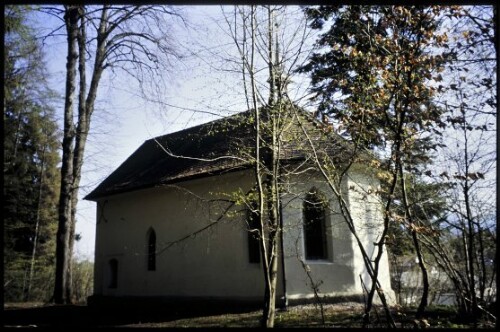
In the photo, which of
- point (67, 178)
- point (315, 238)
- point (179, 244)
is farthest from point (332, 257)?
point (67, 178)

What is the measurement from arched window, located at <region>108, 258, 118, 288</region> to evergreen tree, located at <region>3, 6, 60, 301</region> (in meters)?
6.47

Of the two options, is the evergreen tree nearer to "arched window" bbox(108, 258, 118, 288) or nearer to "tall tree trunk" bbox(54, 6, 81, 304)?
"tall tree trunk" bbox(54, 6, 81, 304)

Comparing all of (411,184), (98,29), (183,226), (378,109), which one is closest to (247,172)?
(183,226)

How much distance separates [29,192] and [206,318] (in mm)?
17822

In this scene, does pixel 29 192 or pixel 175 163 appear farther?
pixel 29 192

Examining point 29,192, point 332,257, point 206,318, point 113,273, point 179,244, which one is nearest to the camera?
point 206,318

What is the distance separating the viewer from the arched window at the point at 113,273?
60.3ft

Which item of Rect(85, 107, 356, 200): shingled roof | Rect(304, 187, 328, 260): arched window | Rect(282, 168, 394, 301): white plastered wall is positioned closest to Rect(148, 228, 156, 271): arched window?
Rect(85, 107, 356, 200): shingled roof

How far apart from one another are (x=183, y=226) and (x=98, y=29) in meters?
10.0

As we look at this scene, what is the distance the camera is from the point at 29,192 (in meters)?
24.8

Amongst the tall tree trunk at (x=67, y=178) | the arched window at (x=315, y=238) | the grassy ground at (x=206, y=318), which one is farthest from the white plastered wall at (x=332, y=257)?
the tall tree trunk at (x=67, y=178)

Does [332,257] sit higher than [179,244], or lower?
lower

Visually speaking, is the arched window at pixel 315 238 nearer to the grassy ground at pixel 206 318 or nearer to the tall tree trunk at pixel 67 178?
the grassy ground at pixel 206 318

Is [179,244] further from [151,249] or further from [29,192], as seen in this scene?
[29,192]
